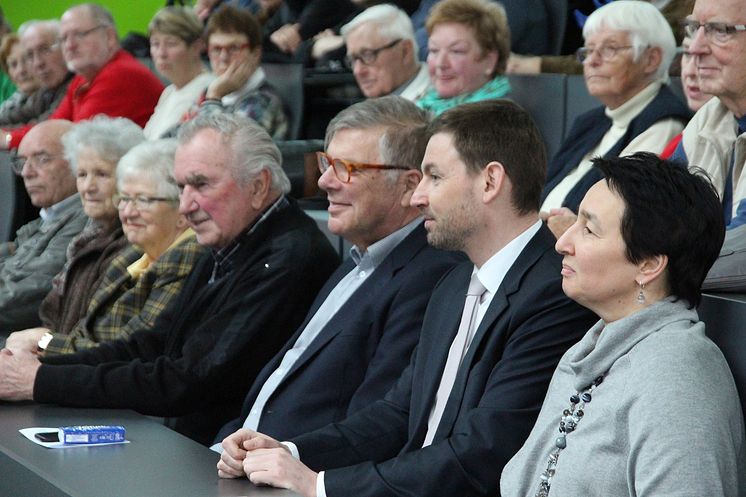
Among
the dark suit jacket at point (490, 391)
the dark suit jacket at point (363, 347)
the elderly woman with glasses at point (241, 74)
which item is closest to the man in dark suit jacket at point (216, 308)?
the dark suit jacket at point (363, 347)

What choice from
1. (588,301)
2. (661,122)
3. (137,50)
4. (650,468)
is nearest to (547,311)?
(588,301)

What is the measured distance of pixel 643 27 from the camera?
3867 mm

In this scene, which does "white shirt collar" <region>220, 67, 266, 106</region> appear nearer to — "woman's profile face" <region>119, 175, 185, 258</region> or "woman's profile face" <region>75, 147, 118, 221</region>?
"woman's profile face" <region>75, 147, 118, 221</region>

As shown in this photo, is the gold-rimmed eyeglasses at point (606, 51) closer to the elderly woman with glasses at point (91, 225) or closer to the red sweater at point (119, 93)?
the elderly woman with glasses at point (91, 225)

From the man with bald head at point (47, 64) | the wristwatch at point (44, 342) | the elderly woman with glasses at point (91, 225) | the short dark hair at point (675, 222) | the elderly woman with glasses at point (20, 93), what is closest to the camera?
the short dark hair at point (675, 222)

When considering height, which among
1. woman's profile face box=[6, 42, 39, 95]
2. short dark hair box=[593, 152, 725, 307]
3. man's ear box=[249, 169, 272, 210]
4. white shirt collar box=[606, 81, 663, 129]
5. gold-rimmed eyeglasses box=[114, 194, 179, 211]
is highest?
short dark hair box=[593, 152, 725, 307]

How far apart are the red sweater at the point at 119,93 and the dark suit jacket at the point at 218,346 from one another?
10.4ft

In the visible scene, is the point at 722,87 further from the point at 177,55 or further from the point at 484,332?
the point at 177,55

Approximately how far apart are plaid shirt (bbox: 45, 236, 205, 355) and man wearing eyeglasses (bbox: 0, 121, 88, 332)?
0.61 metres

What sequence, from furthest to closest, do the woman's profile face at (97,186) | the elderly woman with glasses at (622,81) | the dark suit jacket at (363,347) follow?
the woman's profile face at (97,186), the elderly woman with glasses at (622,81), the dark suit jacket at (363,347)

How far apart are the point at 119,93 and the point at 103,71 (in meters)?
0.16

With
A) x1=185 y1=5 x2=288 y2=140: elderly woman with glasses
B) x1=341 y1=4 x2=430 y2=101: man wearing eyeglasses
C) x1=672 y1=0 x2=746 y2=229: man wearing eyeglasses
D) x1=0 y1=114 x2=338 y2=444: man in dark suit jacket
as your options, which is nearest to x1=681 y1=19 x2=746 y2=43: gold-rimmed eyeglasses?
x1=672 y1=0 x2=746 y2=229: man wearing eyeglasses

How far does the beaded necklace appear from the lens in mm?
2008

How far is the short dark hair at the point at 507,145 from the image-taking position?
2.53m
